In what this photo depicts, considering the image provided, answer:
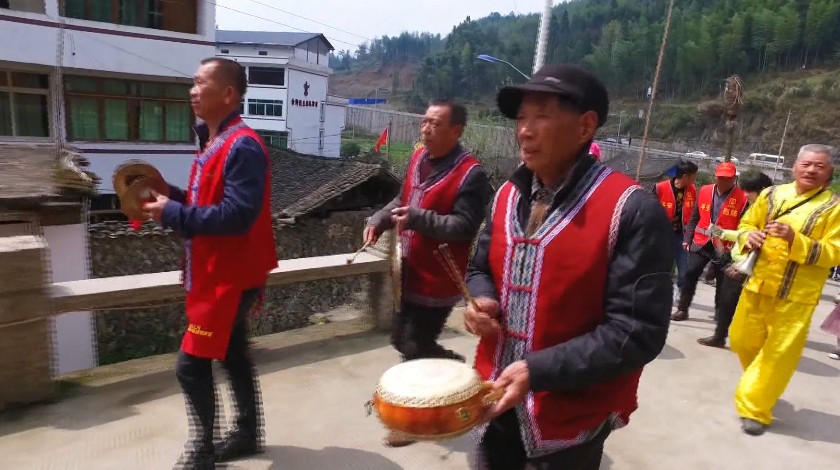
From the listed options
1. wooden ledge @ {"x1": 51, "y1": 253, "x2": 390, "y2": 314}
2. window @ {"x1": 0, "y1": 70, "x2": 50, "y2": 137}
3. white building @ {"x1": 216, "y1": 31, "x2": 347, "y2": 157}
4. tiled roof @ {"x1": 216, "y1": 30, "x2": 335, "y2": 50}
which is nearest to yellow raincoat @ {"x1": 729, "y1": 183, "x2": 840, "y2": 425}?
wooden ledge @ {"x1": 51, "y1": 253, "x2": 390, "y2": 314}

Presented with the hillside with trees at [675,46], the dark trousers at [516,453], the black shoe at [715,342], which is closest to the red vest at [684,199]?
the black shoe at [715,342]

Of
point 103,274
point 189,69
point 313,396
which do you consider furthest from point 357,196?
point 313,396

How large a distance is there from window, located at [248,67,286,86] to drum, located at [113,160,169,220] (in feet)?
133

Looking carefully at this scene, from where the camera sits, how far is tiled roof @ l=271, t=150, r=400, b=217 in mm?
13325

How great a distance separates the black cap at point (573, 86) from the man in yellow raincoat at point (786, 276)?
2.32 metres

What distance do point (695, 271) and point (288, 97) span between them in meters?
38.2

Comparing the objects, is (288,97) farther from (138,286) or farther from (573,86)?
(573,86)

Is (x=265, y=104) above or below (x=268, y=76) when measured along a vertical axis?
below

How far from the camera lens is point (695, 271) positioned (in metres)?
A: 5.85

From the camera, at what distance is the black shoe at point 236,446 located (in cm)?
271

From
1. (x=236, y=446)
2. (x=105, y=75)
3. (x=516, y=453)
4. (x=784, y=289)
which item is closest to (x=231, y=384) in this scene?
(x=236, y=446)

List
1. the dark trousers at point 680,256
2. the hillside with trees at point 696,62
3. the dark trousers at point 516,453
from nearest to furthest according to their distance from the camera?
the dark trousers at point 516,453, the dark trousers at point 680,256, the hillside with trees at point 696,62

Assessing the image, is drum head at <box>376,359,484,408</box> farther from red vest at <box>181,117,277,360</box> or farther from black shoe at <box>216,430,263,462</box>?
black shoe at <box>216,430,263,462</box>

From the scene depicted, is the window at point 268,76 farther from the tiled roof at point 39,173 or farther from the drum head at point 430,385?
the drum head at point 430,385
